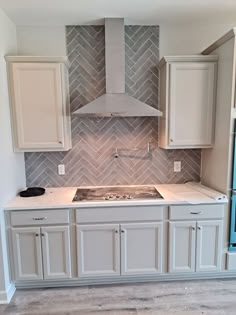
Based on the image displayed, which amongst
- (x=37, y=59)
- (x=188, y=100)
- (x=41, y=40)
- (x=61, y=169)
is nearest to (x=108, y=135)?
(x=61, y=169)

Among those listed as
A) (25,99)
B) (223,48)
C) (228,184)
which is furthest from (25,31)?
(228,184)

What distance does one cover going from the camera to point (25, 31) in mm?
2695

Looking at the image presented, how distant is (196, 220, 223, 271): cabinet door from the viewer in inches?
94.5

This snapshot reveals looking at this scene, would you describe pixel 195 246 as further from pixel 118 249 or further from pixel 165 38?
pixel 165 38

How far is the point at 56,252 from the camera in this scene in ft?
7.69

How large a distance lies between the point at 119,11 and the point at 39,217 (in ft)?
7.06

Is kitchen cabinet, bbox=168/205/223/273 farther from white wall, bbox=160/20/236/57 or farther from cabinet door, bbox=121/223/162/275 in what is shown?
white wall, bbox=160/20/236/57

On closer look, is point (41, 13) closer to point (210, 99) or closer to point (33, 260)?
point (210, 99)

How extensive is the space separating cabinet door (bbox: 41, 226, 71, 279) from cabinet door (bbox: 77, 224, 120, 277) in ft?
0.38

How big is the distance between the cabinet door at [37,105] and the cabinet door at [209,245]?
5.59 ft

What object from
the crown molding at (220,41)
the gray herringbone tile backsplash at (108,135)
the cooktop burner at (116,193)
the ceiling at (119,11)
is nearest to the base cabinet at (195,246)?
the cooktop burner at (116,193)

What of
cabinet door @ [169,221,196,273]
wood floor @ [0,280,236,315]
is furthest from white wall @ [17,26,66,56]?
wood floor @ [0,280,236,315]

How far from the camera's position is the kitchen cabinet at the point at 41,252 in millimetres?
2305

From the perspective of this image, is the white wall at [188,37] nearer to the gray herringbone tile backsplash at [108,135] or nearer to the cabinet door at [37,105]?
the gray herringbone tile backsplash at [108,135]
